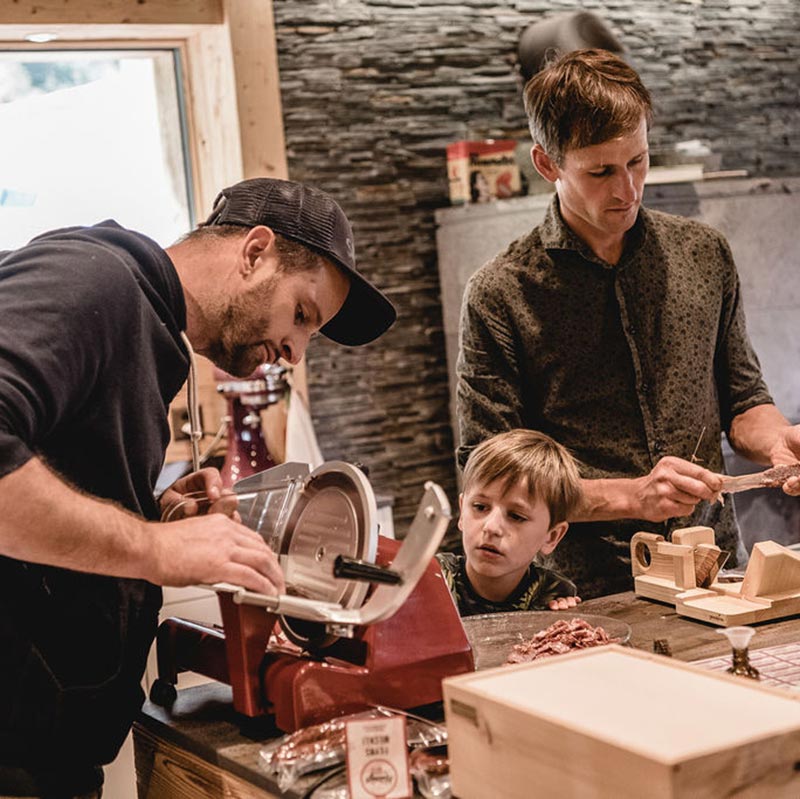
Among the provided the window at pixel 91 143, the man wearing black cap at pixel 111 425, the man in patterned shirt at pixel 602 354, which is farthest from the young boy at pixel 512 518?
the window at pixel 91 143

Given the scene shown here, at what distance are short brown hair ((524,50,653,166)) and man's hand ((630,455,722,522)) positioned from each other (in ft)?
2.22

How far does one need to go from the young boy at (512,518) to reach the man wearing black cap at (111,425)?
0.52 metres

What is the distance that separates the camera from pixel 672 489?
235 centimetres

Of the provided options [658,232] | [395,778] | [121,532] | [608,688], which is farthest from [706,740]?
[658,232]

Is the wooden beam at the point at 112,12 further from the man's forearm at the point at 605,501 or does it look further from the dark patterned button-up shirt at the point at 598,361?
the man's forearm at the point at 605,501

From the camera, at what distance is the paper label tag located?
1462 millimetres

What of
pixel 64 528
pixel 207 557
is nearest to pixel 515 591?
pixel 207 557

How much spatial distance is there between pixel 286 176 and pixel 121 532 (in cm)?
298

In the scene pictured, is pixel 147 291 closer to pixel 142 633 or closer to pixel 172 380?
pixel 172 380

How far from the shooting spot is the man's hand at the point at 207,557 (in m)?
1.55

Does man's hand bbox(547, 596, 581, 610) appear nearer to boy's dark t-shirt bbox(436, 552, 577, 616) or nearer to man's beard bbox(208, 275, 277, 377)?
boy's dark t-shirt bbox(436, 552, 577, 616)

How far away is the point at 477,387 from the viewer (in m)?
2.68

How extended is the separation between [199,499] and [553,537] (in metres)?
0.96

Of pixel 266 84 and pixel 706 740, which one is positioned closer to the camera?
pixel 706 740
